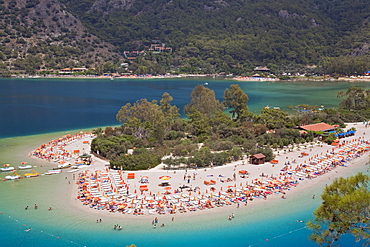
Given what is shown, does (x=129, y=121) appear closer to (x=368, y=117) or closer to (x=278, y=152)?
(x=278, y=152)

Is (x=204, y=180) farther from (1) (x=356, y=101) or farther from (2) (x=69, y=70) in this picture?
(2) (x=69, y=70)

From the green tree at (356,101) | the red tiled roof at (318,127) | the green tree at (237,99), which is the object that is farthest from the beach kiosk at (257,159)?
the green tree at (356,101)

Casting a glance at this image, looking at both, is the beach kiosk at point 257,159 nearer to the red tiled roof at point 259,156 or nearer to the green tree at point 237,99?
the red tiled roof at point 259,156

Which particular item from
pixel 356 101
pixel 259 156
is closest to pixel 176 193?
pixel 259 156

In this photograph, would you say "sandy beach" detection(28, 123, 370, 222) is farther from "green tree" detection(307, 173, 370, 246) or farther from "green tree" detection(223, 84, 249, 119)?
"green tree" detection(223, 84, 249, 119)

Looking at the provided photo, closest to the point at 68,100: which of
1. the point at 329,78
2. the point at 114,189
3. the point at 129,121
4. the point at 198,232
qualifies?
the point at 129,121

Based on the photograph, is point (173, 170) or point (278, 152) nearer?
point (173, 170)

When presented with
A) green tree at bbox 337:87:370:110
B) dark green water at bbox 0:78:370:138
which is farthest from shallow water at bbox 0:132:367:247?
green tree at bbox 337:87:370:110
